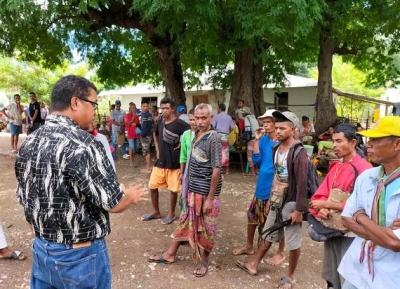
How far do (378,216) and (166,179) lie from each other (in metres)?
3.47

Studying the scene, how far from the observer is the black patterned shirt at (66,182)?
1.79 meters

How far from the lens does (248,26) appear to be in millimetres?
5914

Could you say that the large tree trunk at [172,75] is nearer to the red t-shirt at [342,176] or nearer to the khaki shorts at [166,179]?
the khaki shorts at [166,179]

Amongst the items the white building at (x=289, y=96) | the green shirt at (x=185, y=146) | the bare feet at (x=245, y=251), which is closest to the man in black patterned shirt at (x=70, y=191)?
the green shirt at (x=185, y=146)

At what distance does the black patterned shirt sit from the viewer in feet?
5.87

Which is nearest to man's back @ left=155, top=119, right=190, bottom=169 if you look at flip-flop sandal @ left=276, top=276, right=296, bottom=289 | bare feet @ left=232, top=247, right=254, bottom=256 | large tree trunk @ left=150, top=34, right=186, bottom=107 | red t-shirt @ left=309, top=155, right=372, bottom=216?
bare feet @ left=232, top=247, right=254, bottom=256

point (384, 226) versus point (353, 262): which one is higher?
point (384, 226)

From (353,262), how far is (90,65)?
1235 cm

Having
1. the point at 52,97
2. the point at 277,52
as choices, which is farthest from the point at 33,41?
the point at 52,97

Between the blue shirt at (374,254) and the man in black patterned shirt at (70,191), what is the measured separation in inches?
49.0

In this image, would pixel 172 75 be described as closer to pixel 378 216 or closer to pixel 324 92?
pixel 324 92

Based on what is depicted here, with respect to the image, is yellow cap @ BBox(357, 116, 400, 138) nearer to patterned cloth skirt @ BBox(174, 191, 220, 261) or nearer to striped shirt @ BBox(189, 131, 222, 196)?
striped shirt @ BBox(189, 131, 222, 196)

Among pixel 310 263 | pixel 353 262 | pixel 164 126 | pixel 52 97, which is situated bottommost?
pixel 310 263

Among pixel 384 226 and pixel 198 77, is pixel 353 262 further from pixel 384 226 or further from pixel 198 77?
pixel 198 77
